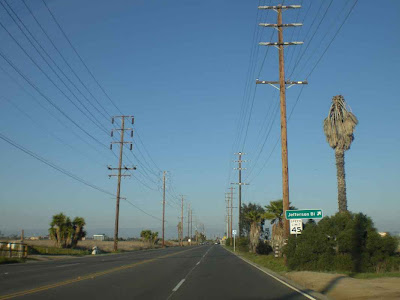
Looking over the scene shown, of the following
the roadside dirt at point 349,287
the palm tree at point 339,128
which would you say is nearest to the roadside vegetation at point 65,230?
the palm tree at point 339,128

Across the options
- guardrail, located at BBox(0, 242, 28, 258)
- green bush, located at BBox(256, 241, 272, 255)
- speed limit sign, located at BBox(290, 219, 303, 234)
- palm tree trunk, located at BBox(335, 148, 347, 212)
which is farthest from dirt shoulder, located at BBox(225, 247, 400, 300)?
green bush, located at BBox(256, 241, 272, 255)

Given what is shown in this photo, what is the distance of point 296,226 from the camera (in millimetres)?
24203

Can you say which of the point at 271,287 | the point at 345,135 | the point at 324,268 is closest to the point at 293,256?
the point at 324,268

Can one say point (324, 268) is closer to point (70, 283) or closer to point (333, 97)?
point (70, 283)

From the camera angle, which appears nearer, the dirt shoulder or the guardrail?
the dirt shoulder

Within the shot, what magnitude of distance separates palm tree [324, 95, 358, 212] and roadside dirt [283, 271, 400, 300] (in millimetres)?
22790

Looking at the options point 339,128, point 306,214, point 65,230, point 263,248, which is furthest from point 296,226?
point 65,230

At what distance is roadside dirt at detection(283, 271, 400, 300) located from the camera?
12.5 metres

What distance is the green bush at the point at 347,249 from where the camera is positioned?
75.3 feet

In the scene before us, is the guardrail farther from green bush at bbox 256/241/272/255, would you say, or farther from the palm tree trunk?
green bush at bbox 256/241/272/255

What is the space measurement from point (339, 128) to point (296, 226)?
19183mm

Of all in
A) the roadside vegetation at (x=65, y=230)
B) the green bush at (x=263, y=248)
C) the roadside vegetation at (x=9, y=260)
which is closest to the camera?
the roadside vegetation at (x=9, y=260)

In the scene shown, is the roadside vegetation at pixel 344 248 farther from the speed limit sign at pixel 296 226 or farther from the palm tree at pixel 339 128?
the palm tree at pixel 339 128

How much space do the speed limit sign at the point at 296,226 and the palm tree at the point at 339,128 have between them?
16.0 m
